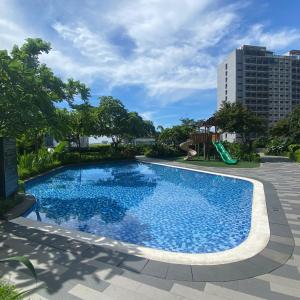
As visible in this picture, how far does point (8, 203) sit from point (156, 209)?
17.0ft

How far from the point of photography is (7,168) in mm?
10172

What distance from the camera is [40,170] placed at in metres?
19.4

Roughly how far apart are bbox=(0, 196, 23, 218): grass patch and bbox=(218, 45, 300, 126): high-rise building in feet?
283

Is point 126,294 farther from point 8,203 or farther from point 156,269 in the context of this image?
point 8,203

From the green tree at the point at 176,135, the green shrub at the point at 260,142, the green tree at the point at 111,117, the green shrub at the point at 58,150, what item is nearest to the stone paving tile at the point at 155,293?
the green shrub at the point at 58,150

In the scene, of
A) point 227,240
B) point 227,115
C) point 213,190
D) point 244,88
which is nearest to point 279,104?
point 244,88

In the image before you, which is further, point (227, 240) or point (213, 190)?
point (213, 190)

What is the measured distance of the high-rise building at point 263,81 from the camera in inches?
3580

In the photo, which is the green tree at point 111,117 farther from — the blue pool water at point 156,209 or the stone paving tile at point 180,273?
the stone paving tile at point 180,273

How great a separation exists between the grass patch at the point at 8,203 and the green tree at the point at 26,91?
7.18 feet

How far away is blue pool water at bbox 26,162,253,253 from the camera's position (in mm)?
8109

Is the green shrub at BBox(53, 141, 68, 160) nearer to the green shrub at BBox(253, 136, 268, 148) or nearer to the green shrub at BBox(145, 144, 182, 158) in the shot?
the green shrub at BBox(145, 144, 182, 158)

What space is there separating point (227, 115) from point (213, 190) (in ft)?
54.6

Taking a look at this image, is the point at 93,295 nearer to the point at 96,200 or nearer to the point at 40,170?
the point at 96,200
